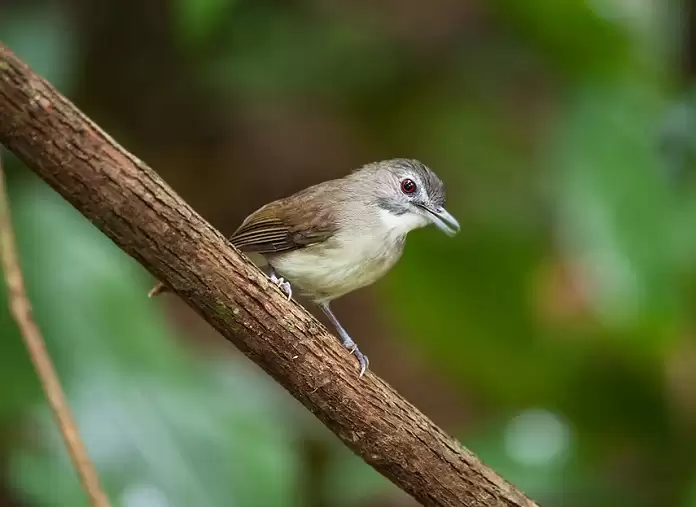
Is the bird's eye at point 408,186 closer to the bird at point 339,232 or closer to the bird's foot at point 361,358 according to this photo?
the bird at point 339,232

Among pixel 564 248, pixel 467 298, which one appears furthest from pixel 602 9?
pixel 467 298

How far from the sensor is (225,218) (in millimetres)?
6969

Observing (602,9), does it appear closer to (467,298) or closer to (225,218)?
(467,298)

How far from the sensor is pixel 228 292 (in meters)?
2.25

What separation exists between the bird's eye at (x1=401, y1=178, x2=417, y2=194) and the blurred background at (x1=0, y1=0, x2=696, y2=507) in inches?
38.7

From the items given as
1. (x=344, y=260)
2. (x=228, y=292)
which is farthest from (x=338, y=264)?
(x=228, y=292)

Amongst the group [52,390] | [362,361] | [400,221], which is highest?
[400,221]

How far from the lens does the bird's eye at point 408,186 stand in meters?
3.38

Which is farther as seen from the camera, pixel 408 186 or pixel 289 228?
pixel 408 186

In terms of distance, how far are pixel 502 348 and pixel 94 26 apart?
139 inches

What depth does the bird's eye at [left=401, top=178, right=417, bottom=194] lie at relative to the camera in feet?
11.1

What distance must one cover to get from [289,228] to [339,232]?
163mm

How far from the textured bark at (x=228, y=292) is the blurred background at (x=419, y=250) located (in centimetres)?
81

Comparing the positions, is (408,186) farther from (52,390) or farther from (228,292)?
(52,390)
